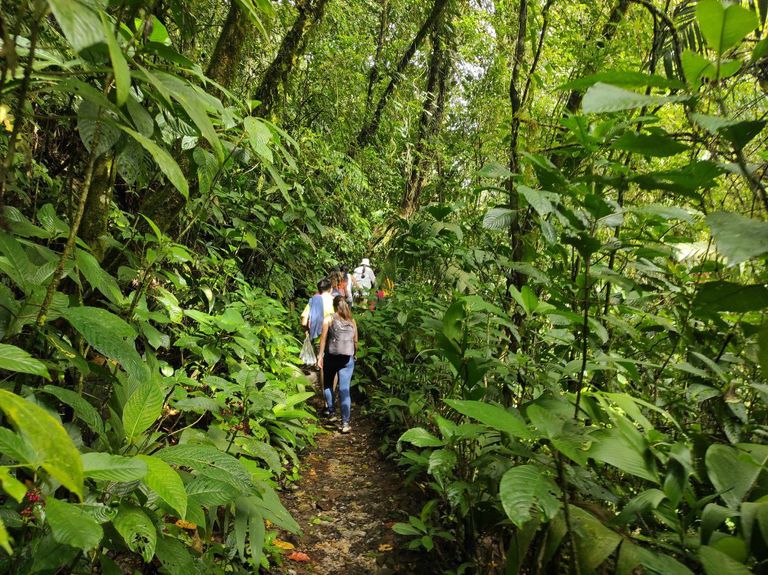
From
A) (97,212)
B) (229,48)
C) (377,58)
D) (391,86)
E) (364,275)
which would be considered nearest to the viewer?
(97,212)

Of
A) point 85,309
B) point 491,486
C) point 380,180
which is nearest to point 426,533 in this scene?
point 491,486

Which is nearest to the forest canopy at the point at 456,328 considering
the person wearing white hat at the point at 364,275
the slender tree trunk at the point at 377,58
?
the person wearing white hat at the point at 364,275

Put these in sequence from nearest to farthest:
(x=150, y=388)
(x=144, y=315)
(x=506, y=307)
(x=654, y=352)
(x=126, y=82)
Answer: (x=126, y=82), (x=150, y=388), (x=144, y=315), (x=654, y=352), (x=506, y=307)

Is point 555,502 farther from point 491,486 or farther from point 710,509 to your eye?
point 491,486

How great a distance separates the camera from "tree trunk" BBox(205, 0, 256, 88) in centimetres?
265

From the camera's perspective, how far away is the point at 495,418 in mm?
1187

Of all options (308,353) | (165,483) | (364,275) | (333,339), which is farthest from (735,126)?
(364,275)

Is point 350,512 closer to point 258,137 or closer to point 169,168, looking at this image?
point 258,137

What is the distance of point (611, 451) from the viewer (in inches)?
45.6

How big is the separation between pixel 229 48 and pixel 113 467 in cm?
254

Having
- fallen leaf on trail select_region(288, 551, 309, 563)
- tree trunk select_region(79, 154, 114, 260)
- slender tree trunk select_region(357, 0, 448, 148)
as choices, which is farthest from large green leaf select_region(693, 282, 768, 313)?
slender tree trunk select_region(357, 0, 448, 148)

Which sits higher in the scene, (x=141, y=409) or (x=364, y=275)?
(x=364, y=275)

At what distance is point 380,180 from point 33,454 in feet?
31.0

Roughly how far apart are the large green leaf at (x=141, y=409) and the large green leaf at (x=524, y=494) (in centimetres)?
91
